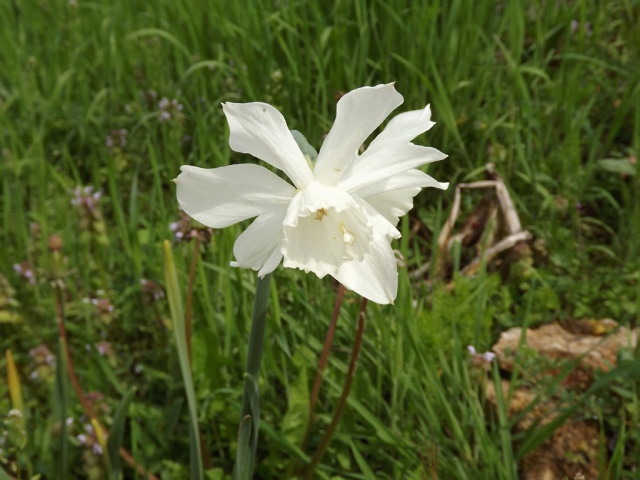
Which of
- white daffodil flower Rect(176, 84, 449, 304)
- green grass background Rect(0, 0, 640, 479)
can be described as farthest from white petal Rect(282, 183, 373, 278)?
green grass background Rect(0, 0, 640, 479)

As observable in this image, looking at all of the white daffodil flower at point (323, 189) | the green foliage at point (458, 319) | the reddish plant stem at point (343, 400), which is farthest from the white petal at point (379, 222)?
the green foliage at point (458, 319)

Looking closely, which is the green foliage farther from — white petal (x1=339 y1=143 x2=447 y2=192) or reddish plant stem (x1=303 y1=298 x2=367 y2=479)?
white petal (x1=339 y1=143 x2=447 y2=192)

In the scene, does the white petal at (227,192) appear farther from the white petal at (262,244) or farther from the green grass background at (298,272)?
the green grass background at (298,272)

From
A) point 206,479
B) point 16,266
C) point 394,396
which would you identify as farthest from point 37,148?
point 394,396

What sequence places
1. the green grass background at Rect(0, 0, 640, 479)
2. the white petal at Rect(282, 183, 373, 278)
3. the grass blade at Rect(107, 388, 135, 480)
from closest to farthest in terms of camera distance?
1. the white petal at Rect(282, 183, 373, 278)
2. the grass blade at Rect(107, 388, 135, 480)
3. the green grass background at Rect(0, 0, 640, 479)

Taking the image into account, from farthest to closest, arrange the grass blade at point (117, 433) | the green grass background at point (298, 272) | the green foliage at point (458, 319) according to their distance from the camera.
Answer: the green foliage at point (458, 319) → the green grass background at point (298, 272) → the grass blade at point (117, 433)

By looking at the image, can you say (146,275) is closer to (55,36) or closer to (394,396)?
(394,396)
